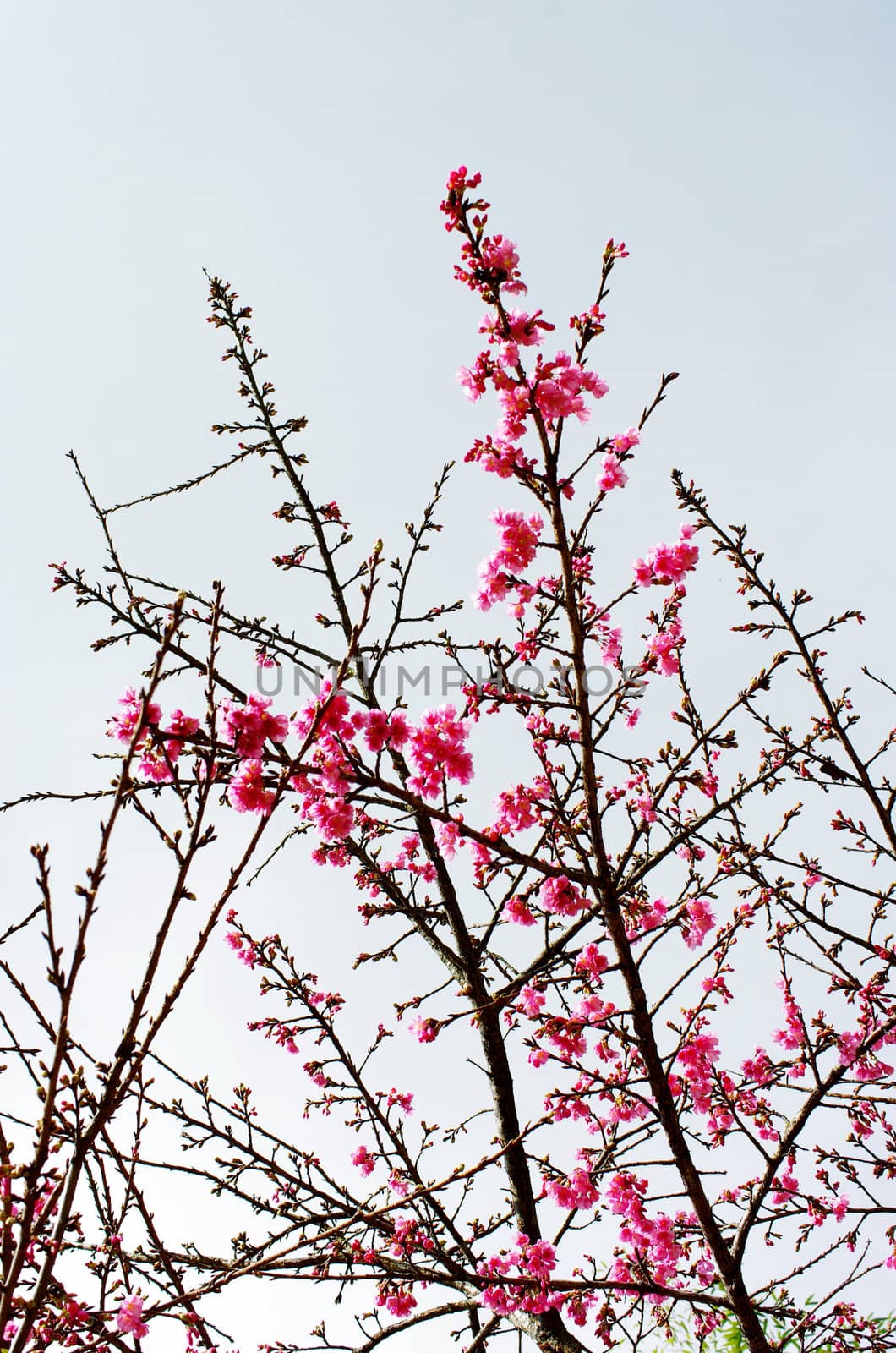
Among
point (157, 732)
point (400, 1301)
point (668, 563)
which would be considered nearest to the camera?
point (157, 732)

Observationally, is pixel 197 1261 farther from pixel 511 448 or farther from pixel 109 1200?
pixel 511 448

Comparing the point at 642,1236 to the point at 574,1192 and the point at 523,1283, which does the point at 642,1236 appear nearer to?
the point at 574,1192

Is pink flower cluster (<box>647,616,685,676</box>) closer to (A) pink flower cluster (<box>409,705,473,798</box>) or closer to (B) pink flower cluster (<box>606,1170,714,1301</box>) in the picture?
(A) pink flower cluster (<box>409,705,473,798</box>)

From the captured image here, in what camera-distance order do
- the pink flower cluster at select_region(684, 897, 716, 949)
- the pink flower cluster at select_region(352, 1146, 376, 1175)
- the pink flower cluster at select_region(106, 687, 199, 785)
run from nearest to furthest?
the pink flower cluster at select_region(106, 687, 199, 785) < the pink flower cluster at select_region(684, 897, 716, 949) < the pink flower cluster at select_region(352, 1146, 376, 1175)

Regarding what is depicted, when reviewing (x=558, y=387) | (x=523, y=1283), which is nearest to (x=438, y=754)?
(x=558, y=387)

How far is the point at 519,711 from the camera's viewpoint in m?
4.49

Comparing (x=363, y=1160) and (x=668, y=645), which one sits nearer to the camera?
(x=668, y=645)

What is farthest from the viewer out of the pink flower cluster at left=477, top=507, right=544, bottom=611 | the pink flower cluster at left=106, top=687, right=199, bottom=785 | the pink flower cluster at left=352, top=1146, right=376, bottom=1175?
the pink flower cluster at left=352, top=1146, right=376, bottom=1175

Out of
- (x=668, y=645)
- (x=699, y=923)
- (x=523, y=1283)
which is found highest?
(x=668, y=645)

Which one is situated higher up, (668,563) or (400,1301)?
(668,563)

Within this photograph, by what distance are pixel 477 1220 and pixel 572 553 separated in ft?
14.2

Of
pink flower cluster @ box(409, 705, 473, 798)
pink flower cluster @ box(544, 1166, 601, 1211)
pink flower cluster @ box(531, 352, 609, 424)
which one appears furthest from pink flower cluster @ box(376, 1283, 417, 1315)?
pink flower cluster @ box(531, 352, 609, 424)

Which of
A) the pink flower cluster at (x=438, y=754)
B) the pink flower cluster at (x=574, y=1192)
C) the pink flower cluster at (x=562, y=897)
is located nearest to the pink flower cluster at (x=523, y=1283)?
the pink flower cluster at (x=574, y=1192)

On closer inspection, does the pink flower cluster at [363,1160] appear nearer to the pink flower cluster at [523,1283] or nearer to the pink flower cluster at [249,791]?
the pink flower cluster at [523,1283]
